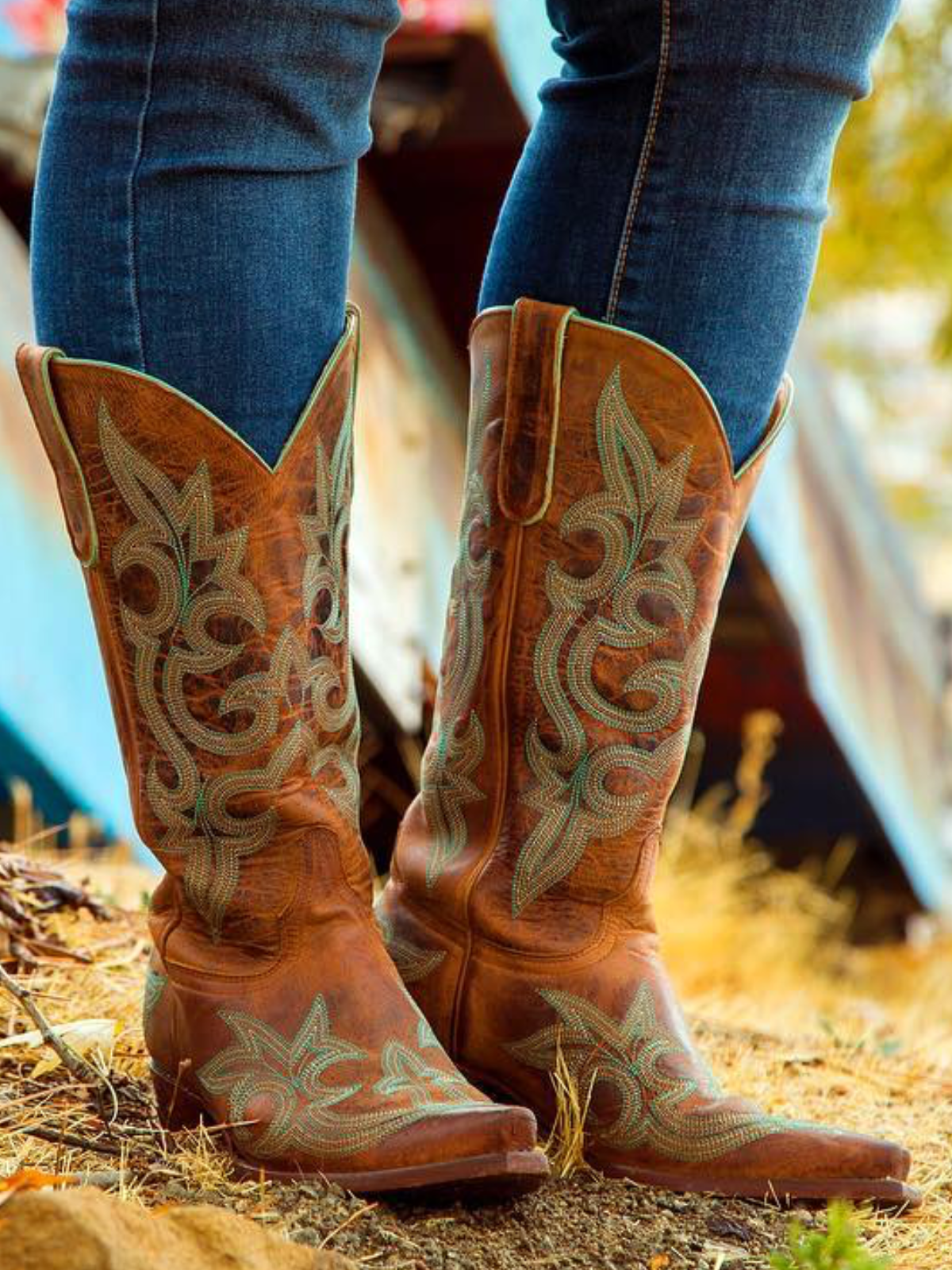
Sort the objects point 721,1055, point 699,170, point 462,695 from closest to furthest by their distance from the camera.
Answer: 1. point 699,170
2. point 462,695
3. point 721,1055

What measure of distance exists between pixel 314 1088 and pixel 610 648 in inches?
16.2

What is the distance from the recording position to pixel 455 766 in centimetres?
138

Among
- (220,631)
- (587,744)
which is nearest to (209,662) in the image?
(220,631)

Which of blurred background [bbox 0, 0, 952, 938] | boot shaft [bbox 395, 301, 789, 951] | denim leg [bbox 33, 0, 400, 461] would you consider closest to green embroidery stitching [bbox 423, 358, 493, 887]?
boot shaft [bbox 395, 301, 789, 951]

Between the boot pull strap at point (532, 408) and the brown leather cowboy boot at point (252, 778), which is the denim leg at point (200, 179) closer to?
the brown leather cowboy boot at point (252, 778)

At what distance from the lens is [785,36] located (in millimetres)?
1185

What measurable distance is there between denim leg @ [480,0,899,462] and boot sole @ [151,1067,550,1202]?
60 centimetres

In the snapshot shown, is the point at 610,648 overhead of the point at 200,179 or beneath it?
beneath

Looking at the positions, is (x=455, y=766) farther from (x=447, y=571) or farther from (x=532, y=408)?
(x=447, y=571)

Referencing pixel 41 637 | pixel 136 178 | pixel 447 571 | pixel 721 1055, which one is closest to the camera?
pixel 136 178

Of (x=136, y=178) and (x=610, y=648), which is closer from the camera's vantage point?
(x=136, y=178)

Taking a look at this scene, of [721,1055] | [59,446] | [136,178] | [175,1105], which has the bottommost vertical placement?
[721,1055]

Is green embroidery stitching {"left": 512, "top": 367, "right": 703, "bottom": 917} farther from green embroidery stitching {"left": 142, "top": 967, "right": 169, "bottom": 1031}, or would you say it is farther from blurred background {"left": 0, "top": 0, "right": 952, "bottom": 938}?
blurred background {"left": 0, "top": 0, "right": 952, "bottom": 938}

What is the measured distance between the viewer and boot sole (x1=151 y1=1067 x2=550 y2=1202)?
112 cm
